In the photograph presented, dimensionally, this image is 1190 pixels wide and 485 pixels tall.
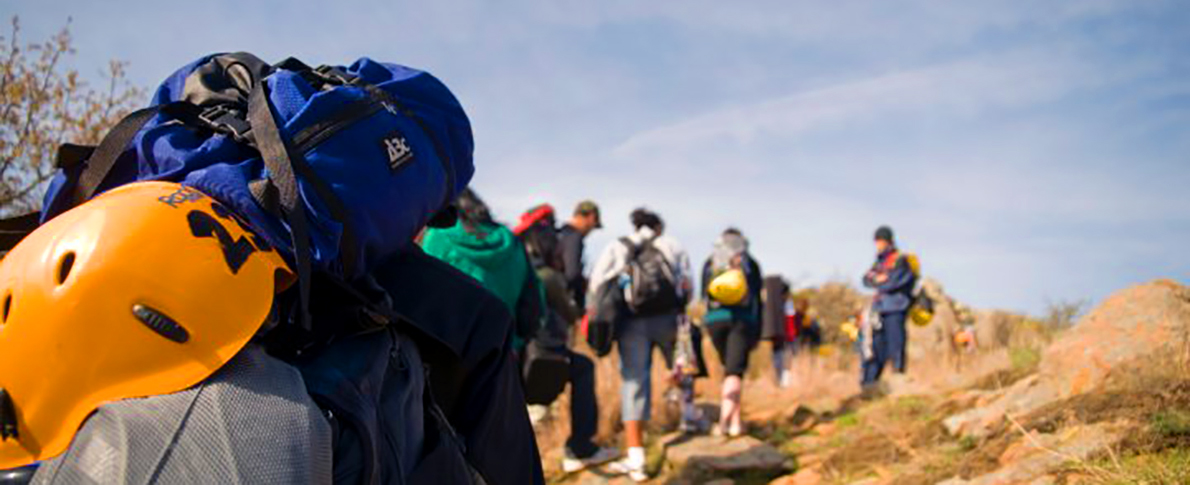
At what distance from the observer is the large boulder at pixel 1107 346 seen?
14.2 ft

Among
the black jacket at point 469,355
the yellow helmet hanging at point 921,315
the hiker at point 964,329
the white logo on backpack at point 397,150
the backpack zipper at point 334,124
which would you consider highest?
the backpack zipper at point 334,124

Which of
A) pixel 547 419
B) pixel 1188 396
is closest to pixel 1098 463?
pixel 1188 396

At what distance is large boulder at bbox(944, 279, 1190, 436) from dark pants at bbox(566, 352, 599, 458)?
2.44 m

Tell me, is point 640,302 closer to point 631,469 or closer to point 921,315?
point 631,469

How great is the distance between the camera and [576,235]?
700 centimetres

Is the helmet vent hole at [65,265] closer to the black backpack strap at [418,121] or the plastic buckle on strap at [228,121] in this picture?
the plastic buckle on strap at [228,121]

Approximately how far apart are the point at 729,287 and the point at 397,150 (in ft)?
18.7

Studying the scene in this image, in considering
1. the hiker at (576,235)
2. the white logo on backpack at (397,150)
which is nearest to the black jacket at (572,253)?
the hiker at (576,235)

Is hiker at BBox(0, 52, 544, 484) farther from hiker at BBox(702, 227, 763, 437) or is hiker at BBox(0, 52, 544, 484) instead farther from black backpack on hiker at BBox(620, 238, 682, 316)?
hiker at BBox(702, 227, 763, 437)

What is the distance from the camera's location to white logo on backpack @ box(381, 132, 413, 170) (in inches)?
57.3

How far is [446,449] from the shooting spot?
1510mm

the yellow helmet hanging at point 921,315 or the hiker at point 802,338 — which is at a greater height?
the yellow helmet hanging at point 921,315

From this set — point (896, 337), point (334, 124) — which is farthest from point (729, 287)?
point (334, 124)

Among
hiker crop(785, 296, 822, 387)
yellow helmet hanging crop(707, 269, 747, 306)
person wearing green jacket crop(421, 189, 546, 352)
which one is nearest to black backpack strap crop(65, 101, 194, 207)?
person wearing green jacket crop(421, 189, 546, 352)
